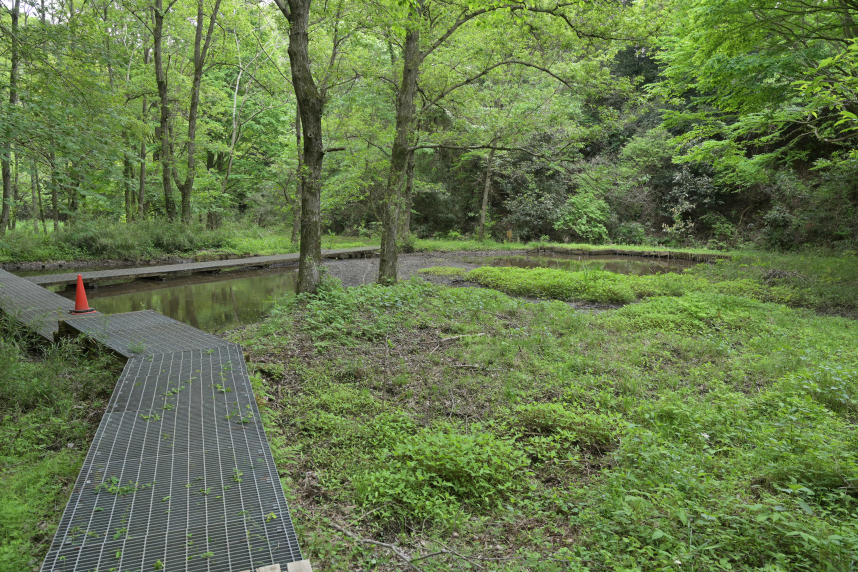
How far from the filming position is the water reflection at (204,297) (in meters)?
8.73

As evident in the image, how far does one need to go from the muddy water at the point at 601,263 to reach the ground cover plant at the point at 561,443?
9.65 metres

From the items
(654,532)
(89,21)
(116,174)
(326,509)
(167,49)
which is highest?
(167,49)

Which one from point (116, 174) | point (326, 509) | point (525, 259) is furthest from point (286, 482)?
point (525, 259)

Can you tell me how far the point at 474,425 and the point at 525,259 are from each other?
16.0 m

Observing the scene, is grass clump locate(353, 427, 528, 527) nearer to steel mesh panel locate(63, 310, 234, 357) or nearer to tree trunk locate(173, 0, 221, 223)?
steel mesh panel locate(63, 310, 234, 357)

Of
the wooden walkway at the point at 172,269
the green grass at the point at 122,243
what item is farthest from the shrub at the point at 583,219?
the green grass at the point at 122,243

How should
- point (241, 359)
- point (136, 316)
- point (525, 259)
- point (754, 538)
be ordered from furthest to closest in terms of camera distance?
1. point (525, 259)
2. point (136, 316)
3. point (241, 359)
4. point (754, 538)

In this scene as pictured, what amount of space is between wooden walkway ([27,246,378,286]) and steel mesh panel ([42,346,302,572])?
882 cm

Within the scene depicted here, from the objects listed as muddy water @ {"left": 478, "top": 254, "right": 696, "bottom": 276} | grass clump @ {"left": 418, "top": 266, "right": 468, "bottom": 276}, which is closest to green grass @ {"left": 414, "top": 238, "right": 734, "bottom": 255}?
muddy water @ {"left": 478, "top": 254, "right": 696, "bottom": 276}

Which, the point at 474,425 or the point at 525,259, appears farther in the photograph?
the point at 525,259

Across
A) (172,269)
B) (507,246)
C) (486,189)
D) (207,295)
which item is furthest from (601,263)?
(172,269)

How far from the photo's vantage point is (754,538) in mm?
2283

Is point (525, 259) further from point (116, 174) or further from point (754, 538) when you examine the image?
point (754, 538)

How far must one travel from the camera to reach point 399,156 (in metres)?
9.12
